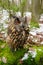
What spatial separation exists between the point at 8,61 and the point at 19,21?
441mm

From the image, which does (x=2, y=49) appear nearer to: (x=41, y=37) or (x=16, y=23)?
(x=16, y=23)

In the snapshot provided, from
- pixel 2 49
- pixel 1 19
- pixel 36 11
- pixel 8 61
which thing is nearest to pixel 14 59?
pixel 8 61

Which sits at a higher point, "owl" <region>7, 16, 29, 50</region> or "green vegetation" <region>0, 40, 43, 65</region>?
"owl" <region>7, 16, 29, 50</region>

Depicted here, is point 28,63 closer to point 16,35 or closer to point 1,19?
point 16,35

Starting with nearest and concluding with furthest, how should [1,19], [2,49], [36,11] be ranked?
1. [2,49]
2. [1,19]
3. [36,11]

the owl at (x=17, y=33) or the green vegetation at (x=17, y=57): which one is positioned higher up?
the owl at (x=17, y=33)

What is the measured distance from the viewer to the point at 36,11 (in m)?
4.12

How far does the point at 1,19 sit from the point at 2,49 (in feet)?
3.18

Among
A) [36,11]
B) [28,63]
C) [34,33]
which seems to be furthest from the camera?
[36,11]

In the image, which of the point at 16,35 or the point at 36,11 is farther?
the point at 36,11

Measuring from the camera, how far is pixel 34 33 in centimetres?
304

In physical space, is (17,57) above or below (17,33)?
below

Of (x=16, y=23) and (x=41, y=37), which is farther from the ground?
(x=16, y=23)

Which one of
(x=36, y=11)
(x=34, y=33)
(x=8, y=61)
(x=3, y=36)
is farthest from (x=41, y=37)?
(x=36, y=11)
